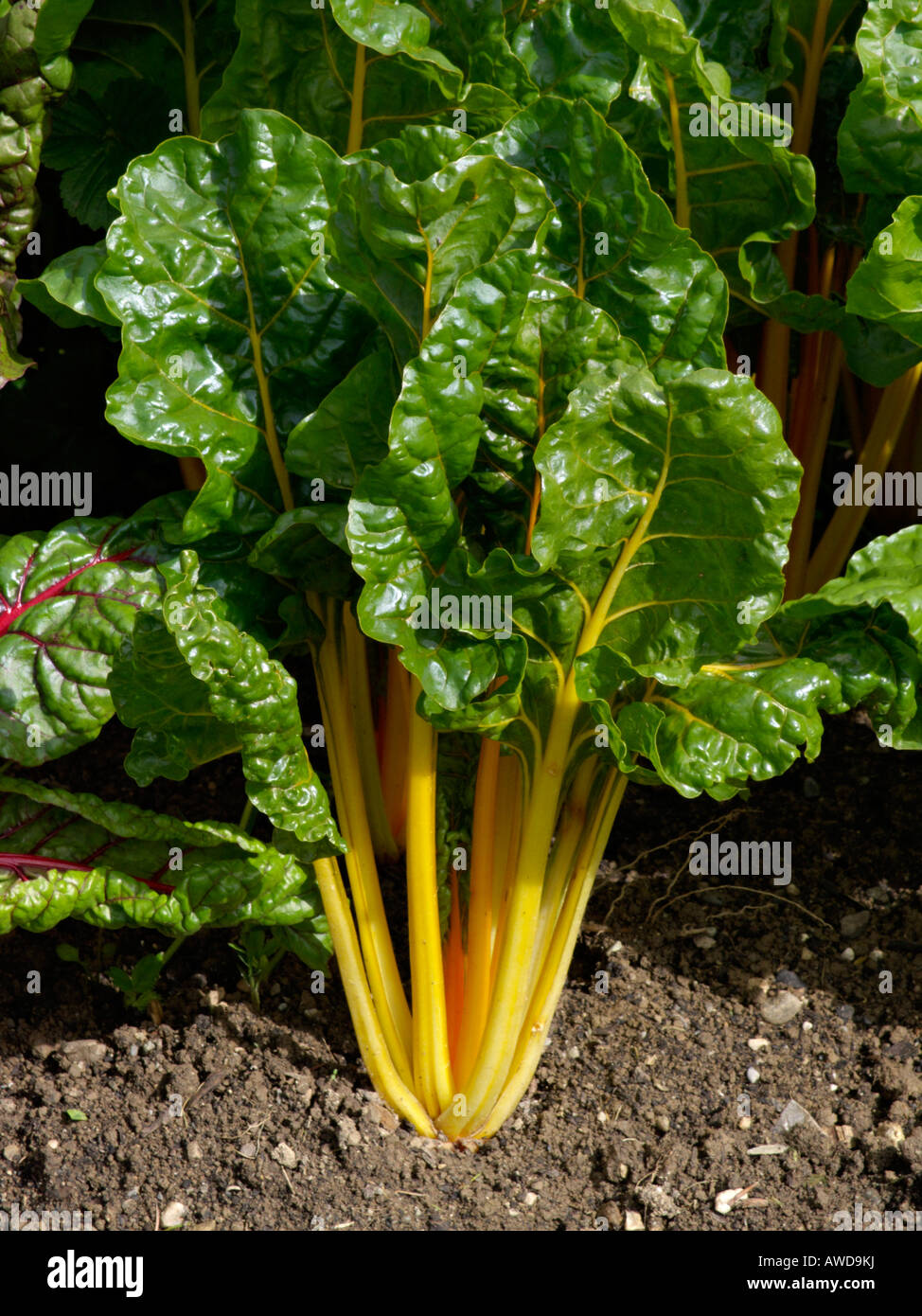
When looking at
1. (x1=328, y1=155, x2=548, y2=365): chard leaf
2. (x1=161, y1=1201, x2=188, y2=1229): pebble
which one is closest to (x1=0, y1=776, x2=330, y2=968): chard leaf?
(x1=161, y1=1201, x2=188, y2=1229): pebble

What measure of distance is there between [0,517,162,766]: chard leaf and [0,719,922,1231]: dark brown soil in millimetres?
499

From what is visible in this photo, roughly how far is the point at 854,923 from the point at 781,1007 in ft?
0.75

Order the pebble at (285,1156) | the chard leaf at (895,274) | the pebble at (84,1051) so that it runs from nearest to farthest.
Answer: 1. the chard leaf at (895,274)
2. the pebble at (285,1156)
3. the pebble at (84,1051)

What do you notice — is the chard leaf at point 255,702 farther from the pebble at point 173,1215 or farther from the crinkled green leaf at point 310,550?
the pebble at point 173,1215

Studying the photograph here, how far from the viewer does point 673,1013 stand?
7.04 ft

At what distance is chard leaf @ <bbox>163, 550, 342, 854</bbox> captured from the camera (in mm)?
1644

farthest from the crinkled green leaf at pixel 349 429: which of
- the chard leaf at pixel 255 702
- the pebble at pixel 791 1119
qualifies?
the pebble at pixel 791 1119

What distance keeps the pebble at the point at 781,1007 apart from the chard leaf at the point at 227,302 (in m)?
1.17

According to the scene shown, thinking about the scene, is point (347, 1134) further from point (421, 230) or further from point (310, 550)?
point (421, 230)

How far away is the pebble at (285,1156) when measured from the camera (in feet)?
6.29

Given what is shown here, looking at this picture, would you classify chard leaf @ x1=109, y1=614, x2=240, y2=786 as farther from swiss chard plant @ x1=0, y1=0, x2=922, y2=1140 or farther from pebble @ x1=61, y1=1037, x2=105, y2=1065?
pebble @ x1=61, y1=1037, x2=105, y2=1065

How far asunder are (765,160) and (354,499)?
80 cm

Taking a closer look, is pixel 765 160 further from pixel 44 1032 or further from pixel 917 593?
pixel 44 1032

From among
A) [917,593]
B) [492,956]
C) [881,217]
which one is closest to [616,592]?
[917,593]
